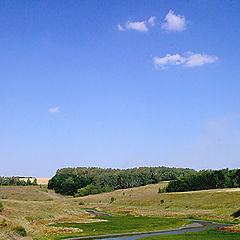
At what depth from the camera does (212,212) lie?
95.8 m

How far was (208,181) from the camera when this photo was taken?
525ft

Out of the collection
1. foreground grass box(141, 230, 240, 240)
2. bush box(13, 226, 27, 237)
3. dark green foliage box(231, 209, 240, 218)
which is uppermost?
bush box(13, 226, 27, 237)

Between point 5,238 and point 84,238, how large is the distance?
13.6 metres

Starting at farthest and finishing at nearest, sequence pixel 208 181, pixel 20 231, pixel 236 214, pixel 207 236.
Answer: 1. pixel 208 181
2. pixel 236 214
3. pixel 207 236
4. pixel 20 231

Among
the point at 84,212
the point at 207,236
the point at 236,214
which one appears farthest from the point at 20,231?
the point at 84,212

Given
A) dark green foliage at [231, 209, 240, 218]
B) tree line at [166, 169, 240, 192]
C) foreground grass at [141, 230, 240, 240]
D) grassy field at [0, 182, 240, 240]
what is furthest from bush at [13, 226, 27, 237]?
tree line at [166, 169, 240, 192]

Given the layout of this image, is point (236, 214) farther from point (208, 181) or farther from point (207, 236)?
point (208, 181)

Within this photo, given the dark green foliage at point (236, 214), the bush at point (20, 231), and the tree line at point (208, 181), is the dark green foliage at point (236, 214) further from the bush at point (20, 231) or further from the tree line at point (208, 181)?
the tree line at point (208, 181)

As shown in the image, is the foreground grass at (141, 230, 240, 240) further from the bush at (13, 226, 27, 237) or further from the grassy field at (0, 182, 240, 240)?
the bush at (13, 226, 27, 237)

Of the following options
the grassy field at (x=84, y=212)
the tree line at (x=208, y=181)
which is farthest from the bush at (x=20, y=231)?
the tree line at (x=208, y=181)

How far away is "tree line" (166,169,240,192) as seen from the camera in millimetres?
149875

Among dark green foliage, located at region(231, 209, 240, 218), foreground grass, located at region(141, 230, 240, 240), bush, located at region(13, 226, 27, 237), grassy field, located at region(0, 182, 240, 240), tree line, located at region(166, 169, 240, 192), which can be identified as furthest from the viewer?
tree line, located at region(166, 169, 240, 192)

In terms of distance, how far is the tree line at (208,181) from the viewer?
5901 inches

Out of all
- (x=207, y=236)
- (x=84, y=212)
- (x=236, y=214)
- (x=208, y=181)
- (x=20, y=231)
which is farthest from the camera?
(x=208, y=181)
